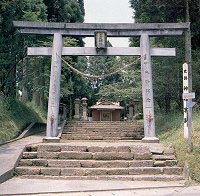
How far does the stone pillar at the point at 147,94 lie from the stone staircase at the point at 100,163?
2.40 meters

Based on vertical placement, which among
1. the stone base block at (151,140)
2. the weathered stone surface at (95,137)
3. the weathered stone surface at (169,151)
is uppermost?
the stone base block at (151,140)

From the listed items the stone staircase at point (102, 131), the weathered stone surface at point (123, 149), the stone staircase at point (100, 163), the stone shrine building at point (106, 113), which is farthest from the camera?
the stone shrine building at point (106, 113)

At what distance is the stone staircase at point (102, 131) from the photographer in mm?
15844

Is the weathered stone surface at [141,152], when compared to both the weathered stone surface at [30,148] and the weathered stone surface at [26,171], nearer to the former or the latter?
the weathered stone surface at [26,171]

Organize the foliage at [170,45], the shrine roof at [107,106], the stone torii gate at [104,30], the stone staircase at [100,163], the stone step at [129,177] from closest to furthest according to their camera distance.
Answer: the stone step at [129,177] < the stone staircase at [100,163] < the stone torii gate at [104,30] < the foliage at [170,45] < the shrine roof at [107,106]

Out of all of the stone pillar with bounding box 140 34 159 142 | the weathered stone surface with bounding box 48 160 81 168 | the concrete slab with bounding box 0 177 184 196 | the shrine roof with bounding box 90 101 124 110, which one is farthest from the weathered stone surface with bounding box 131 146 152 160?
the shrine roof with bounding box 90 101 124 110

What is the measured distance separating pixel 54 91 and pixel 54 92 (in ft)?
0.12

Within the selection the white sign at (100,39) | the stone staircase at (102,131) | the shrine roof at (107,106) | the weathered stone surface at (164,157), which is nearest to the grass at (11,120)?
the stone staircase at (102,131)

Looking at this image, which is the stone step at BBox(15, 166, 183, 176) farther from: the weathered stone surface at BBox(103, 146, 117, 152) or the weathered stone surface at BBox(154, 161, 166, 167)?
the weathered stone surface at BBox(103, 146, 117, 152)

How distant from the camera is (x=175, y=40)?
1919 centimetres

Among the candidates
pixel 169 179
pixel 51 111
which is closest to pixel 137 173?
pixel 169 179

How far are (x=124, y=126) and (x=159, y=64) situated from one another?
3.70 metres

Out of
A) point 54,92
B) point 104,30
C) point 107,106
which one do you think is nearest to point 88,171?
point 54,92

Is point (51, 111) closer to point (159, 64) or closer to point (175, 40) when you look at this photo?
point (159, 64)
